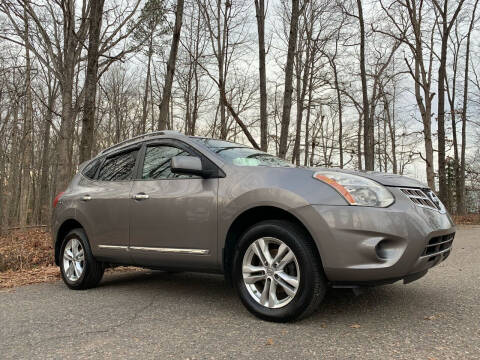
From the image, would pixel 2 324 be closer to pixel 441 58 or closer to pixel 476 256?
pixel 476 256

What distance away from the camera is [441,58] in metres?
19.2

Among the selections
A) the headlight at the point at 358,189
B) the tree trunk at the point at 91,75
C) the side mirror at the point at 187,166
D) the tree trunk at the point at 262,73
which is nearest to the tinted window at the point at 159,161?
the side mirror at the point at 187,166

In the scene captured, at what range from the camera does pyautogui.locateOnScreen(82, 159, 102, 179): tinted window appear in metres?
5.24

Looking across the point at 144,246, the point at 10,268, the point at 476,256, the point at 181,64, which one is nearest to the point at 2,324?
the point at 144,246

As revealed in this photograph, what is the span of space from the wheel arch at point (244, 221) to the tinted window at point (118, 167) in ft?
5.68

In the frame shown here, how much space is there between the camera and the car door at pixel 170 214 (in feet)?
11.9

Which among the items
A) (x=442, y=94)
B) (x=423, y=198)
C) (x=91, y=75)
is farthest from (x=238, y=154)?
(x=442, y=94)

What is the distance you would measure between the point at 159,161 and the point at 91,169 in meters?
1.51

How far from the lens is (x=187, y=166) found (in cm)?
357

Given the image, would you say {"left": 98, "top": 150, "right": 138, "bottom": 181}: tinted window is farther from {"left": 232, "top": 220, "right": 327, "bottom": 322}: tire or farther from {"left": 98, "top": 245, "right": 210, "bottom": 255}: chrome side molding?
{"left": 232, "top": 220, "right": 327, "bottom": 322}: tire

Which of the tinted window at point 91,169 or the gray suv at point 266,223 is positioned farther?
the tinted window at point 91,169

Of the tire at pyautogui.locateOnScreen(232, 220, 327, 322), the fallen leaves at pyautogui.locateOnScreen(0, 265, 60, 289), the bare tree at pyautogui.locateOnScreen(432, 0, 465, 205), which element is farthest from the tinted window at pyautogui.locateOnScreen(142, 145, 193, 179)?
the bare tree at pyautogui.locateOnScreen(432, 0, 465, 205)

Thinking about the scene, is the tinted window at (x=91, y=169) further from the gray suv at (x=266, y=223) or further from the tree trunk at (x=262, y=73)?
the tree trunk at (x=262, y=73)

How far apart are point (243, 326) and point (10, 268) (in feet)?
18.1
